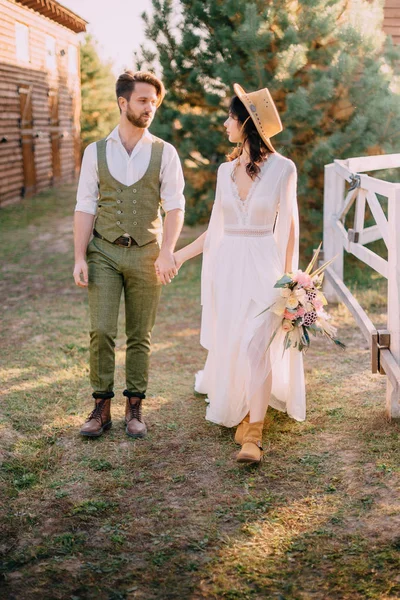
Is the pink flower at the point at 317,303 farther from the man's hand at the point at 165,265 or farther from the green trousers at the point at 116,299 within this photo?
the green trousers at the point at 116,299

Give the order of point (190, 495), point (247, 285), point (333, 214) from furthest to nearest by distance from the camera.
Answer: point (333, 214) < point (247, 285) < point (190, 495)

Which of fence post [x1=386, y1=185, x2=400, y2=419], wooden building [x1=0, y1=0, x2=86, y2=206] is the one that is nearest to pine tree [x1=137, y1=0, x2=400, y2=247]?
fence post [x1=386, y1=185, x2=400, y2=419]

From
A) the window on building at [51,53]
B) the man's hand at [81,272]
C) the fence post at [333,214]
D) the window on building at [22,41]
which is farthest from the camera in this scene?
the window on building at [51,53]

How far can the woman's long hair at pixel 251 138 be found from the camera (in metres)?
3.85

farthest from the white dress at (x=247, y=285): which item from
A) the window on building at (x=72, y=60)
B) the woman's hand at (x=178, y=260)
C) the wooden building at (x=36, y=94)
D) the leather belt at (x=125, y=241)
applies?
the window on building at (x=72, y=60)

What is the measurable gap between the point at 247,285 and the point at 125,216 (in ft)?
2.60

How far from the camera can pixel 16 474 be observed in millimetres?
3771

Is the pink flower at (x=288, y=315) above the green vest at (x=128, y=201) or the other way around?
the other way around

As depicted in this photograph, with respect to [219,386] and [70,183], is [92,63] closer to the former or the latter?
[70,183]

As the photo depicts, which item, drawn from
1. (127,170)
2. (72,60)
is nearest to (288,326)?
(127,170)

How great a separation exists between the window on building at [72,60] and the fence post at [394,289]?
20504 mm

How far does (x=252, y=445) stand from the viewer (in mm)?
3785

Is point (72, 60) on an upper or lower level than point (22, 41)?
upper

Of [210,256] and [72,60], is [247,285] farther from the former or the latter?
[72,60]
